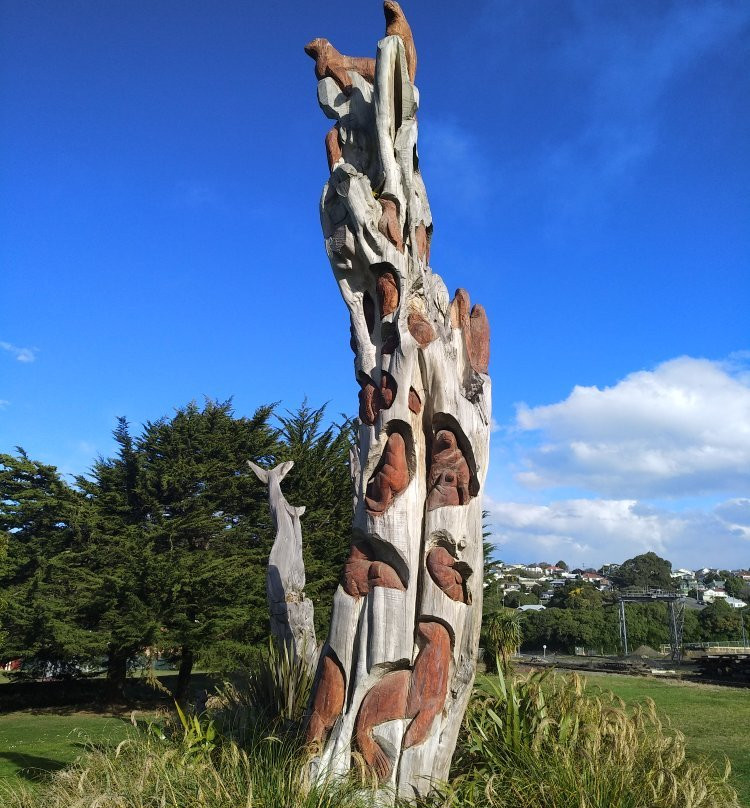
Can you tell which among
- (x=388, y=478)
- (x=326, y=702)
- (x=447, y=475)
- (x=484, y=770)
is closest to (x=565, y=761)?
(x=484, y=770)

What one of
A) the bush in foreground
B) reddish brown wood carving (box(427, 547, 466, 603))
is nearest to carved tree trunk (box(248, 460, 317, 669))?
the bush in foreground

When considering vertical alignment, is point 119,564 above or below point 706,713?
above

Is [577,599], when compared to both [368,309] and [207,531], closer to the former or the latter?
[207,531]

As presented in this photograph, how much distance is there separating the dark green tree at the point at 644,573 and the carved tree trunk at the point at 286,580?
75549 millimetres

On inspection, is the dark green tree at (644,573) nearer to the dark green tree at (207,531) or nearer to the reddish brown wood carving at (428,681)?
the dark green tree at (207,531)

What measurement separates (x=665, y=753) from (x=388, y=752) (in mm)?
2219

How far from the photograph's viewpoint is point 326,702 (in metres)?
4.96

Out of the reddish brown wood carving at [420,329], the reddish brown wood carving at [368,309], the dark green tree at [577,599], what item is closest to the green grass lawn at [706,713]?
the reddish brown wood carving at [420,329]

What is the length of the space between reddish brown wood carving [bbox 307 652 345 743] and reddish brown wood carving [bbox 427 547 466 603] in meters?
0.99

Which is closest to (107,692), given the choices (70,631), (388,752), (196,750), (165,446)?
(70,631)

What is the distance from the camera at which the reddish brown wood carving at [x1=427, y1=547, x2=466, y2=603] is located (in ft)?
16.7

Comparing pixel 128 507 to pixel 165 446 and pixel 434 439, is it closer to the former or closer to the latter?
pixel 165 446

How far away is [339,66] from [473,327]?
3.14m

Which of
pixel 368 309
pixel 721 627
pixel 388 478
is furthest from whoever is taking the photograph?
pixel 721 627
